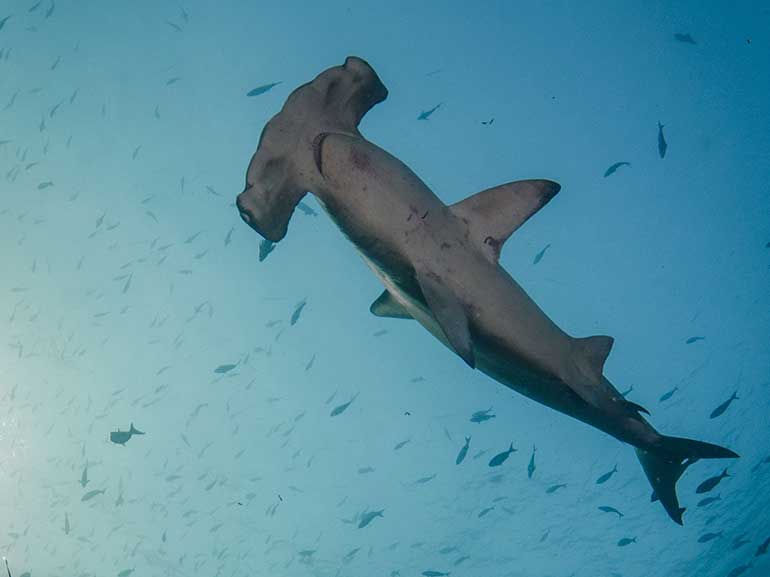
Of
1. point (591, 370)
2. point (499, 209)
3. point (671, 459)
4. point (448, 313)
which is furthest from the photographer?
point (671, 459)

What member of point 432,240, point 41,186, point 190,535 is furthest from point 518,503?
point 432,240

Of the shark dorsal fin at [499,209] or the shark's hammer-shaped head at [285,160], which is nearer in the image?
the shark's hammer-shaped head at [285,160]

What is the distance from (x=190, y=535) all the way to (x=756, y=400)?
38.9m

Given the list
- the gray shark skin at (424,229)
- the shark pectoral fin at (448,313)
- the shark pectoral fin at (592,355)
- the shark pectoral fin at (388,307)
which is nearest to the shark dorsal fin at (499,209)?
the gray shark skin at (424,229)

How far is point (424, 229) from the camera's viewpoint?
2965 mm

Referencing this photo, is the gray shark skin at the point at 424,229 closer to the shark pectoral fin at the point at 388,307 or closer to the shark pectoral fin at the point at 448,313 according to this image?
the shark pectoral fin at the point at 448,313

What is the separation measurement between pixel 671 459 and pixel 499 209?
275 centimetres

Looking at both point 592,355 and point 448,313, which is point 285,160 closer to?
point 448,313

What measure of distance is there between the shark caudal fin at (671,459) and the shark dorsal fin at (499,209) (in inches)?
85.9

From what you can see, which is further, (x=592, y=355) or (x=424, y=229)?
(x=592, y=355)

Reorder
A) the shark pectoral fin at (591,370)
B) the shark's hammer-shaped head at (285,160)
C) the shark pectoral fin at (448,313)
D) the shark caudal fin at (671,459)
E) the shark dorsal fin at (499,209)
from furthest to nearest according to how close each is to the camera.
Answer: the shark caudal fin at (671,459) < the shark pectoral fin at (591,370) < the shark dorsal fin at (499,209) < the shark's hammer-shaped head at (285,160) < the shark pectoral fin at (448,313)

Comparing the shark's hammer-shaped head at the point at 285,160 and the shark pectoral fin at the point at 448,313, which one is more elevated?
the shark's hammer-shaped head at the point at 285,160

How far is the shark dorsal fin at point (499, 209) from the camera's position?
3.25m

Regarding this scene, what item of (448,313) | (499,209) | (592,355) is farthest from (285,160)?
(592,355)
